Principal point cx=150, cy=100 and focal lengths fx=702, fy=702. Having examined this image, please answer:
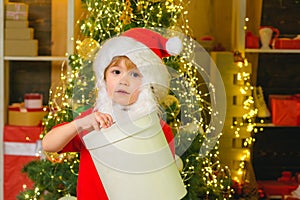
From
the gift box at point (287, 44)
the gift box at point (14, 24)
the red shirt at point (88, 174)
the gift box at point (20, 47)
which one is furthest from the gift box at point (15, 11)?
the red shirt at point (88, 174)

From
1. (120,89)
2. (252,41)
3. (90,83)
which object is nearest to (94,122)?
(120,89)

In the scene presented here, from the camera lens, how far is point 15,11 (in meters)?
3.70

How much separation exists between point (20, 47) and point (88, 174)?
1890 mm

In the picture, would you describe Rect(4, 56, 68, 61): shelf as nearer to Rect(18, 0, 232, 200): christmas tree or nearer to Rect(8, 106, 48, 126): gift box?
Rect(8, 106, 48, 126): gift box

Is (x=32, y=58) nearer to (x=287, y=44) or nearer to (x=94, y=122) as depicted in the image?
(x=287, y=44)

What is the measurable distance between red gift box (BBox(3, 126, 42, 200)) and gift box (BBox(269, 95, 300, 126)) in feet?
4.27

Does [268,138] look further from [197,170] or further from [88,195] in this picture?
[88,195]

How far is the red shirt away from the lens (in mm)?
1925

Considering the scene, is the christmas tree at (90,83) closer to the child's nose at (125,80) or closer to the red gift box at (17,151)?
the red gift box at (17,151)

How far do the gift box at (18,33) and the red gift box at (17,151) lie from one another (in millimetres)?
474

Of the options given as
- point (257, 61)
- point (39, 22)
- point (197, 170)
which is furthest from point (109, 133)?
point (257, 61)

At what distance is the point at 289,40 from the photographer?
3.92m

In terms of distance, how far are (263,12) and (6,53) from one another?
1553 mm

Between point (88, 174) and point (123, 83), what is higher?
point (123, 83)
